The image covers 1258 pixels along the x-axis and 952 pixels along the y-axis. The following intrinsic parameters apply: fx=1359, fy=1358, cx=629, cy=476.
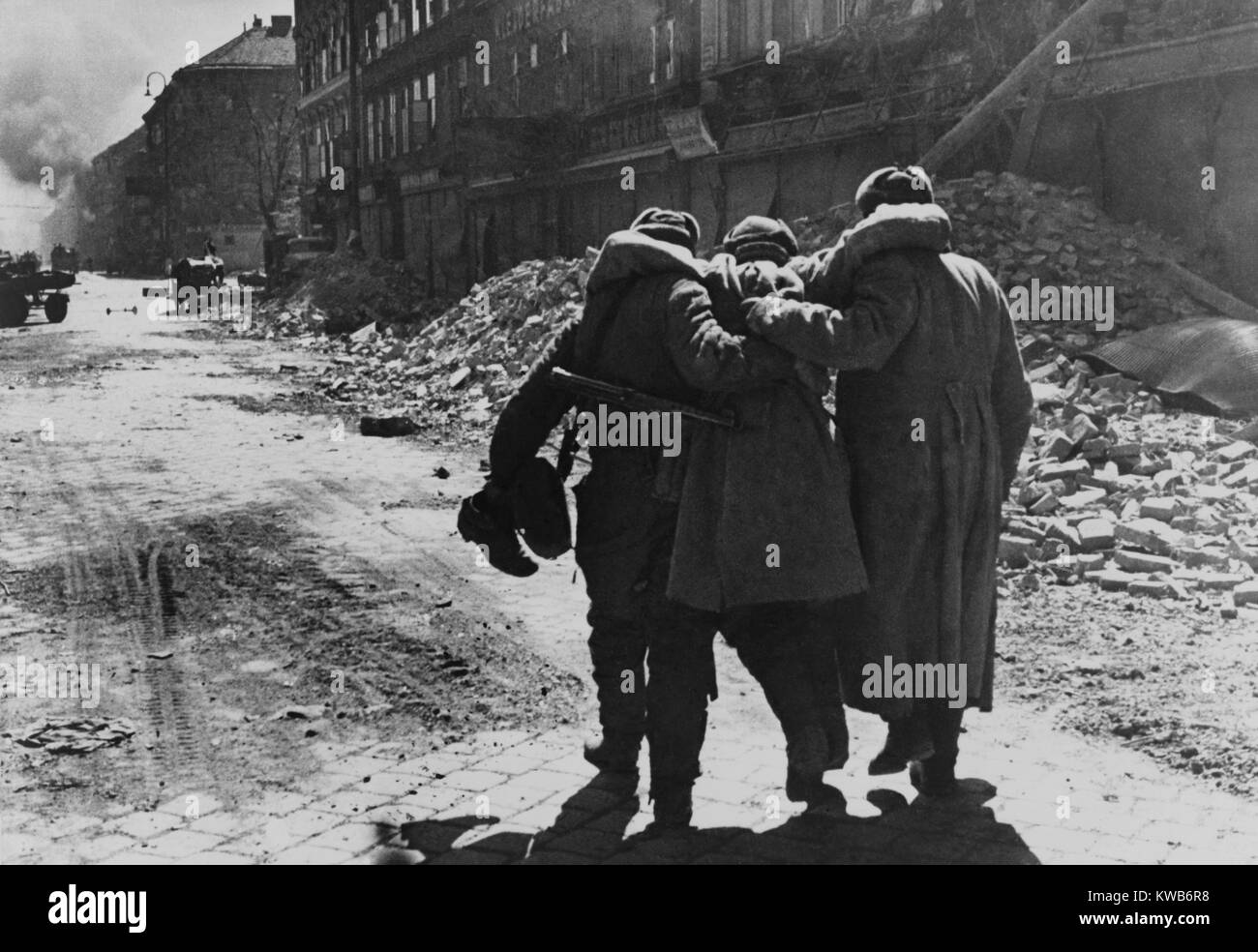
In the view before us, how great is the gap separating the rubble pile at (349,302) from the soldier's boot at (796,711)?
24.1m

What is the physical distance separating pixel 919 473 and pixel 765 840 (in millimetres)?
1237

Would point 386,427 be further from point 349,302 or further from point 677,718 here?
point 349,302

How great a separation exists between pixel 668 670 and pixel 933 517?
0.97 m

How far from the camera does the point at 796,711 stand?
13.7 feet

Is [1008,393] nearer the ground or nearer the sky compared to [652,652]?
nearer the sky

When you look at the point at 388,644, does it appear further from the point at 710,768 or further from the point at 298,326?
the point at 298,326

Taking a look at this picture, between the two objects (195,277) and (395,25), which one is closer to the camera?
(395,25)

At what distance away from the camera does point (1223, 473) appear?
8.52 metres

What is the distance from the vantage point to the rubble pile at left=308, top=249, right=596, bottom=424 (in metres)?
16.4

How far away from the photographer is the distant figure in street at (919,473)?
13.9 feet

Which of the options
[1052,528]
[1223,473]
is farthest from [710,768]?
[1223,473]

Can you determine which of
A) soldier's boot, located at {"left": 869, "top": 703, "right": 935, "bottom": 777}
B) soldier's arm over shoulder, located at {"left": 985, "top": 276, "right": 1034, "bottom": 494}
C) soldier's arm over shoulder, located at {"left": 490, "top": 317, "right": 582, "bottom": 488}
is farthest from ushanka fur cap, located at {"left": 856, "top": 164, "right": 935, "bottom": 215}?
soldier's boot, located at {"left": 869, "top": 703, "right": 935, "bottom": 777}

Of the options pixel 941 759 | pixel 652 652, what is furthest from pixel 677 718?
pixel 941 759

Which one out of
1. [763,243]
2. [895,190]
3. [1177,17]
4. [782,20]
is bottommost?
[763,243]
